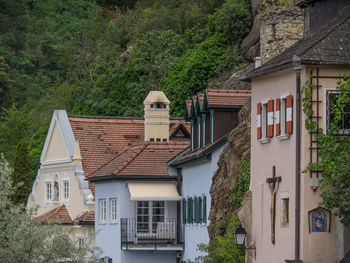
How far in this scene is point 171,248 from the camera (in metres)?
43.9

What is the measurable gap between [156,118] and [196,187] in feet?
32.3

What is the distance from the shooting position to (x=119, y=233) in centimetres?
4538

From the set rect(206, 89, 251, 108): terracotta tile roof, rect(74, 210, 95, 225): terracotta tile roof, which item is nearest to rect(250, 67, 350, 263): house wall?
rect(206, 89, 251, 108): terracotta tile roof

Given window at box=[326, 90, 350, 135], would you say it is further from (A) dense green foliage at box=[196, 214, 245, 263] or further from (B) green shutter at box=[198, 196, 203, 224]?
(B) green shutter at box=[198, 196, 203, 224]

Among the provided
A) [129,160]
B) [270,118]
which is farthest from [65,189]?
[270,118]

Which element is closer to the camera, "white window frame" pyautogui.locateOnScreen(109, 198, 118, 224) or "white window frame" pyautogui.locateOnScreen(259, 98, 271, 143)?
"white window frame" pyautogui.locateOnScreen(259, 98, 271, 143)

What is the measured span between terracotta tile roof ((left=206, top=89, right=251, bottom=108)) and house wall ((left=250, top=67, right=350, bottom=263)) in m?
8.07

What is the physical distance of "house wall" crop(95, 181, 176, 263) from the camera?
148ft

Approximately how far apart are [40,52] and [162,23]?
4282 centimetres

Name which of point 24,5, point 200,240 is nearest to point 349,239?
point 200,240

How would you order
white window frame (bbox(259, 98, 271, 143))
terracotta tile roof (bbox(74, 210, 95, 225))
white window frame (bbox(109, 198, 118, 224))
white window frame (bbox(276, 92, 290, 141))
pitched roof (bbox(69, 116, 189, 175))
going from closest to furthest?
1. white window frame (bbox(276, 92, 290, 141))
2. white window frame (bbox(259, 98, 271, 143))
3. white window frame (bbox(109, 198, 118, 224))
4. terracotta tile roof (bbox(74, 210, 95, 225))
5. pitched roof (bbox(69, 116, 189, 175))

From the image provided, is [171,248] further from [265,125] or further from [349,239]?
[349,239]

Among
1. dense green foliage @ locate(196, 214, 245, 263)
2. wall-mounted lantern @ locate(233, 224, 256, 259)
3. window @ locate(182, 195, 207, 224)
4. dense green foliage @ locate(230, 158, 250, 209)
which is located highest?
dense green foliage @ locate(230, 158, 250, 209)

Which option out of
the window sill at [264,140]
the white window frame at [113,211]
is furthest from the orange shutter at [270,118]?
the white window frame at [113,211]
